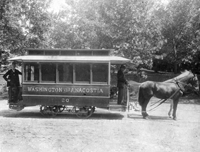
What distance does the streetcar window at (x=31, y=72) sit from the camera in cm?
1015

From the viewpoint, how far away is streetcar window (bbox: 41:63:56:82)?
33.1ft

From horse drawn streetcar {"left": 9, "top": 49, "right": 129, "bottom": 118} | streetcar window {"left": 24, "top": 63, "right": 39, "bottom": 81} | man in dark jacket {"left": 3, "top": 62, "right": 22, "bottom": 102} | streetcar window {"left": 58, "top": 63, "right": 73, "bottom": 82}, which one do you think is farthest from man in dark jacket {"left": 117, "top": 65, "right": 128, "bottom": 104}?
man in dark jacket {"left": 3, "top": 62, "right": 22, "bottom": 102}

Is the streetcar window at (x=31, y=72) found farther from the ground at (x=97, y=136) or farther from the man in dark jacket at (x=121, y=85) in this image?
the man in dark jacket at (x=121, y=85)

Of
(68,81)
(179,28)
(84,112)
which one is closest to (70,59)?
(68,81)

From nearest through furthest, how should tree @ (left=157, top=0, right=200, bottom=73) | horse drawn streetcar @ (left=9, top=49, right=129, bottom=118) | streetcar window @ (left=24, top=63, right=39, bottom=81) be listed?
horse drawn streetcar @ (left=9, top=49, right=129, bottom=118)
streetcar window @ (left=24, top=63, right=39, bottom=81)
tree @ (left=157, top=0, right=200, bottom=73)

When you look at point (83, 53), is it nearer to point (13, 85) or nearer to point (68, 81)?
point (68, 81)

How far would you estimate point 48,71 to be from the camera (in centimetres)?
1013

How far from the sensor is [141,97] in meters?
10.3

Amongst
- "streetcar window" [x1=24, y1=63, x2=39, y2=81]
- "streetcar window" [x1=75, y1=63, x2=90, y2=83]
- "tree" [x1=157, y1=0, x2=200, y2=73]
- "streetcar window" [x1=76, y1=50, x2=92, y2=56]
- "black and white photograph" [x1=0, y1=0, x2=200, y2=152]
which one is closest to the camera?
"black and white photograph" [x1=0, y1=0, x2=200, y2=152]

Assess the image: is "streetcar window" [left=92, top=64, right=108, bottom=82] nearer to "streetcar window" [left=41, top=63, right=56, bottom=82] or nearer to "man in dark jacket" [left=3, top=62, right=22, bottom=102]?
"streetcar window" [left=41, top=63, right=56, bottom=82]

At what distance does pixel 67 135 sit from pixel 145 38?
12.7 m

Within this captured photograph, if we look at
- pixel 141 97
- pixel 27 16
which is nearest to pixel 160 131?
pixel 141 97

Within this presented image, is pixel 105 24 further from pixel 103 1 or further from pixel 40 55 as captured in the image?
pixel 40 55

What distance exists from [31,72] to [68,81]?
1.65m
